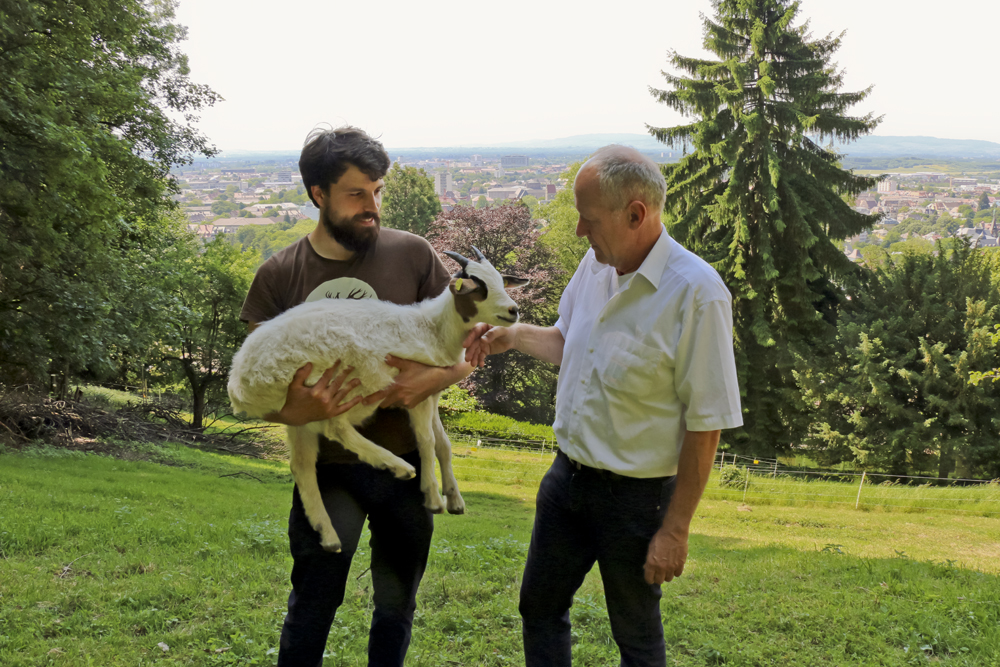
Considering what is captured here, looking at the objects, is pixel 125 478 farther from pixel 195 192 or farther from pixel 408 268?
pixel 195 192

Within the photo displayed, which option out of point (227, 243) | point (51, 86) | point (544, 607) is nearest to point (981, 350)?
point (544, 607)

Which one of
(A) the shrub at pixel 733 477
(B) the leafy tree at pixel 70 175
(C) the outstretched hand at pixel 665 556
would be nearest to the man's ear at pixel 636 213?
(C) the outstretched hand at pixel 665 556

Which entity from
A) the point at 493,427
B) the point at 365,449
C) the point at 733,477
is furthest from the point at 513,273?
the point at 365,449

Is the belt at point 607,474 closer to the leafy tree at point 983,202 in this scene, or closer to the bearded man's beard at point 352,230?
the bearded man's beard at point 352,230

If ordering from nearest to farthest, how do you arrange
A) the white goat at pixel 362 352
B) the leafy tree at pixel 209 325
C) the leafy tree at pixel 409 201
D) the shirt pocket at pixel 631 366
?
the shirt pocket at pixel 631 366
the white goat at pixel 362 352
the leafy tree at pixel 209 325
the leafy tree at pixel 409 201

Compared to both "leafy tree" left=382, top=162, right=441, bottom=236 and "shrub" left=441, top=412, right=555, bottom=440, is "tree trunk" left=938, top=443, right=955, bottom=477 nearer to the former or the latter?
"shrub" left=441, top=412, right=555, bottom=440

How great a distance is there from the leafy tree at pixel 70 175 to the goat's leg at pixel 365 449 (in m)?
11.0

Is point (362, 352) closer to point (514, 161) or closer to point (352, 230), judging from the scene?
point (352, 230)

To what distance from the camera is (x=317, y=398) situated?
279cm

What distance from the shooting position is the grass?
14.0ft

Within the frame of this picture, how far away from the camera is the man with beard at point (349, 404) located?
2.81 metres

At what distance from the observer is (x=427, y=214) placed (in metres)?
38.6

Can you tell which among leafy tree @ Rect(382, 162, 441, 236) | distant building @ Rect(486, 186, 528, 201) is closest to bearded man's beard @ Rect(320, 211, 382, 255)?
distant building @ Rect(486, 186, 528, 201)

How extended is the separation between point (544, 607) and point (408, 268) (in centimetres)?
165
